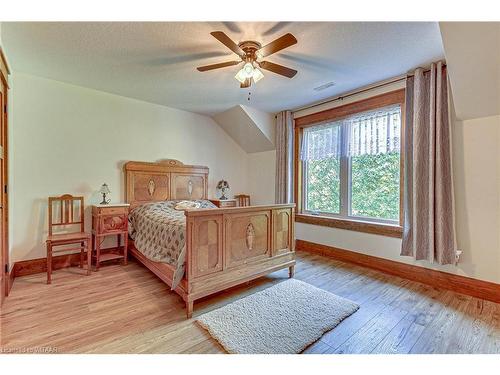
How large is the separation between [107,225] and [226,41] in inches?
113

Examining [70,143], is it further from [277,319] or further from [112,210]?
[277,319]

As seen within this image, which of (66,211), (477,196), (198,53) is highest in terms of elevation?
(198,53)

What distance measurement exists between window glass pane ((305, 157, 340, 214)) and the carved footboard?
4.37ft

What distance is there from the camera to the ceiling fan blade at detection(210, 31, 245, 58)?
1674 mm

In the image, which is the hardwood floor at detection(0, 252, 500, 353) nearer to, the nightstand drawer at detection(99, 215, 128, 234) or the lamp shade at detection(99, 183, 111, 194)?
the nightstand drawer at detection(99, 215, 128, 234)

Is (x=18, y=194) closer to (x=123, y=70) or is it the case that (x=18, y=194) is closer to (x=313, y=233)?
Answer: (x=123, y=70)

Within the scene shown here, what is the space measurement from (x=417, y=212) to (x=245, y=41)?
2.66 meters

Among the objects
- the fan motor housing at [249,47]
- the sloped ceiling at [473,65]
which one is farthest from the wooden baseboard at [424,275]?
the fan motor housing at [249,47]

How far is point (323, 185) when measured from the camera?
13.3 ft

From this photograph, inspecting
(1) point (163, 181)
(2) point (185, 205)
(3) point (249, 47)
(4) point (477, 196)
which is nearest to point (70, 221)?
(1) point (163, 181)

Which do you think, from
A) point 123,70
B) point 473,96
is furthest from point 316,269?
point 123,70

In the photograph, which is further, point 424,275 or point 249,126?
point 249,126
